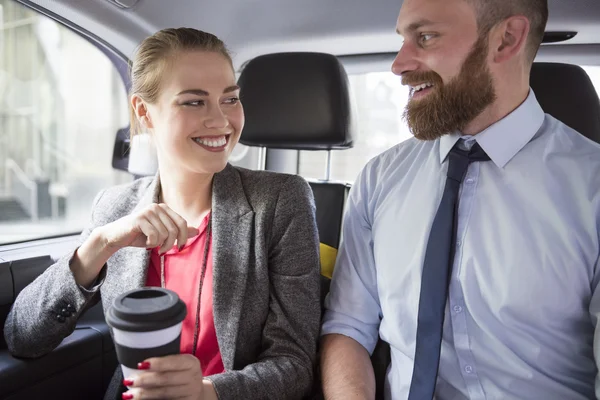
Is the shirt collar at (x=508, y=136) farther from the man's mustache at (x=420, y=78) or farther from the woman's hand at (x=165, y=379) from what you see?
the woman's hand at (x=165, y=379)

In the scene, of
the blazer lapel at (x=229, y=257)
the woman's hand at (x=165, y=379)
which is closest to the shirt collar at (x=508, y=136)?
the blazer lapel at (x=229, y=257)

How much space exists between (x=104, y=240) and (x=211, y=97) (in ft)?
1.60

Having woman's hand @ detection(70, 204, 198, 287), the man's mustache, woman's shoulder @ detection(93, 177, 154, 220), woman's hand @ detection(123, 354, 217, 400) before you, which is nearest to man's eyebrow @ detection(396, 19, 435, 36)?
the man's mustache

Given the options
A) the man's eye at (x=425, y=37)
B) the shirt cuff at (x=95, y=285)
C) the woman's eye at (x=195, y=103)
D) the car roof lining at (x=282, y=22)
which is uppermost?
the car roof lining at (x=282, y=22)

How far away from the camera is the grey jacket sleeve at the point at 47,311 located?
4.45 ft

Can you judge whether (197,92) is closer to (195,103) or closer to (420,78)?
(195,103)

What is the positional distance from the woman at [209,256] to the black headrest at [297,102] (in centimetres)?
43

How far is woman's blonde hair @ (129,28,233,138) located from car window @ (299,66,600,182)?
1111mm

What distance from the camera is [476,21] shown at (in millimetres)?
1333

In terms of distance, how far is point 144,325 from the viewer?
68cm

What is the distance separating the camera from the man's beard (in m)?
1.32

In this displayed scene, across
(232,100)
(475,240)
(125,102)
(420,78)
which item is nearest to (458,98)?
(420,78)

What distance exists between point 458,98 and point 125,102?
1.65m

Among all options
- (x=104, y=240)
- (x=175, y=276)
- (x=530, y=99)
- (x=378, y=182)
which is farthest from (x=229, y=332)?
(x=530, y=99)
